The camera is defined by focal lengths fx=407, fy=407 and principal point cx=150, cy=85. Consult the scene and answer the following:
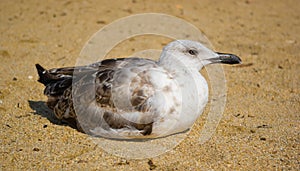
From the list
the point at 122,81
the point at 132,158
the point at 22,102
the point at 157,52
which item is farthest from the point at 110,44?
the point at 132,158

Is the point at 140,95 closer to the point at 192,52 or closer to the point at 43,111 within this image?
the point at 192,52

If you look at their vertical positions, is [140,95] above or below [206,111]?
above

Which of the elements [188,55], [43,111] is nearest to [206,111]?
[188,55]

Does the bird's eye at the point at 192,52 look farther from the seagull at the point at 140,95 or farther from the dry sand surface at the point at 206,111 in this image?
the dry sand surface at the point at 206,111

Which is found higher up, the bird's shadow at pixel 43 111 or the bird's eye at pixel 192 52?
the bird's eye at pixel 192 52

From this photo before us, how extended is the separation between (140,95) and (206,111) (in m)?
1.26

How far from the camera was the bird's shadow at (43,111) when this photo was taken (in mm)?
4987

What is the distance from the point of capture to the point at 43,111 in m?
5.18

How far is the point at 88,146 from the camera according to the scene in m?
4.36

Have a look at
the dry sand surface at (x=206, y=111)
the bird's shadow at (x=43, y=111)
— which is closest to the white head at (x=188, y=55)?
the dry sand surface at (x=206, y=111)

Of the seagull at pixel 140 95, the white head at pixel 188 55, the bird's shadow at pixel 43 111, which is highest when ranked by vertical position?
the white head at pixel 188 55

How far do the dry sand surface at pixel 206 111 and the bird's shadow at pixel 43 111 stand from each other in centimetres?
1

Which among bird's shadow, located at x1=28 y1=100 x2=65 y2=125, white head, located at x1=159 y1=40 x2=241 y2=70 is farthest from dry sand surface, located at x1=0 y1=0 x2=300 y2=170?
white head, located at x1=159 y1=40 x2=241 y2=70

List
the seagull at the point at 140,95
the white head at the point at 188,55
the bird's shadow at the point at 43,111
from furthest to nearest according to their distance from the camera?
the bird's shadow at the point at 43,111, the white head at the point at 188,55, the seagull at the point at 140,95
